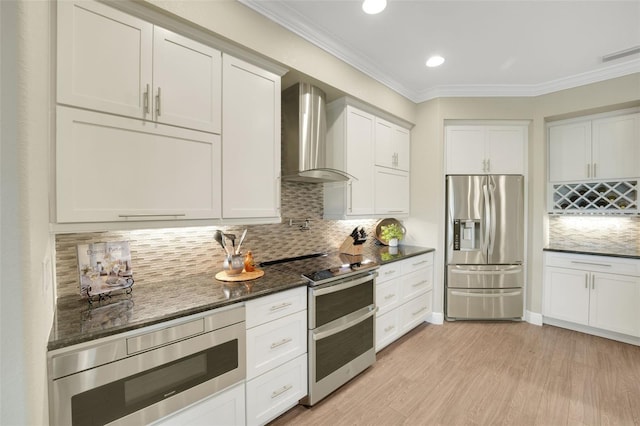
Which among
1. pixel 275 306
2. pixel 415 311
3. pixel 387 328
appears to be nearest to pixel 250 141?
pixel 275 306

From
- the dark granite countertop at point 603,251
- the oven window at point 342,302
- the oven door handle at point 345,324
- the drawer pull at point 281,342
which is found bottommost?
the oven door handle at point 345,324

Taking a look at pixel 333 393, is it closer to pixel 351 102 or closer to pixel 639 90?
pixel 351 102

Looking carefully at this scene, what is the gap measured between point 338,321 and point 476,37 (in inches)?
105

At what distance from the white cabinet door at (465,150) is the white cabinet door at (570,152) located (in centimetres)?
92

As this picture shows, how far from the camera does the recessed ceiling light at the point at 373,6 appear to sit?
6.21 ft

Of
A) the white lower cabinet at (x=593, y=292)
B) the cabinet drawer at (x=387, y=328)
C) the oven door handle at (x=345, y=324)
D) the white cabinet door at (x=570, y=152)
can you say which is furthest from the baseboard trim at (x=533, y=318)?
the oven door handle at (x=345, y=324)

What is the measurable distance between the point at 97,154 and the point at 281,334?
1.45 m

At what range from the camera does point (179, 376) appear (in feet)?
4.44

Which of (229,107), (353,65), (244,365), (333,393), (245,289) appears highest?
(353,65)

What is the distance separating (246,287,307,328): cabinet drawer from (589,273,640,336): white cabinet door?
337 centimetres

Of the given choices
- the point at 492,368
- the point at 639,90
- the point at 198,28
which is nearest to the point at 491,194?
the point at 639,90

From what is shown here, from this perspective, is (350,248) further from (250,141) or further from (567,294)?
(567,294)

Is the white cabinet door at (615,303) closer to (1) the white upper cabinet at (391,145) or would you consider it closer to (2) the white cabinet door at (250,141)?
(1) the white upper cabinet at (391,145)

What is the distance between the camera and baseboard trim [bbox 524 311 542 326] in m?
3.33
